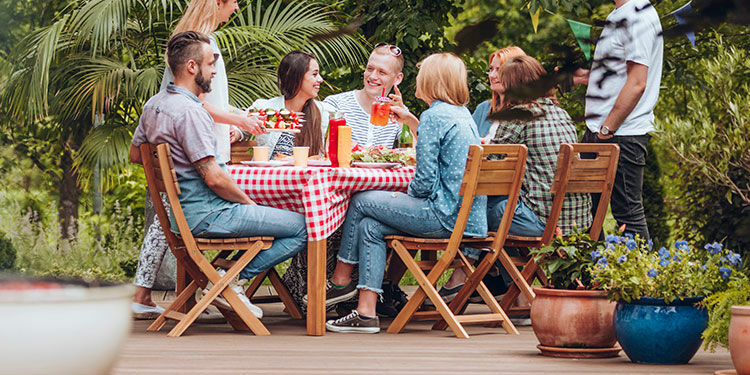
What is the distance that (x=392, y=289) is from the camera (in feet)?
16.5

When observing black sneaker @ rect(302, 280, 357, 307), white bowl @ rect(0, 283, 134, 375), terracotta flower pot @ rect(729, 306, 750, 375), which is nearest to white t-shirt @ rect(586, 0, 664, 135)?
white bowl @ rect(0, 283, 134, 375)

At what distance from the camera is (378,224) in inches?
163

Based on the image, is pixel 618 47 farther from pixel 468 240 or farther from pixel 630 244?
pixel 468 240

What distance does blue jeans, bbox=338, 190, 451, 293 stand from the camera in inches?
160

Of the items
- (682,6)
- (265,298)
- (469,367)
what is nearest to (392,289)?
(265,298)

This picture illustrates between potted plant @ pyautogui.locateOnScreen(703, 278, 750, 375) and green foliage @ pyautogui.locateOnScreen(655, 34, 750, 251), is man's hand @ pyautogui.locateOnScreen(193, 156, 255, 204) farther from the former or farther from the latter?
green foliage @ pyautogui.locateOnScreen(655, 34, 750, 251)

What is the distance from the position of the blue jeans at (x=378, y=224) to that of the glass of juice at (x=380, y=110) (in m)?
0.53

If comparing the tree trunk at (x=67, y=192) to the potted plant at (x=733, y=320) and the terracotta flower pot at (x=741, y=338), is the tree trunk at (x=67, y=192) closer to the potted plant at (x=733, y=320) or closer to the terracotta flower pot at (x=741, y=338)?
the potted plant at (x=733, y=320)

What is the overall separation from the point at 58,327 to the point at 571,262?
253 cm

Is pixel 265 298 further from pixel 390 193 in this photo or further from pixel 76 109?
pixel 76 109

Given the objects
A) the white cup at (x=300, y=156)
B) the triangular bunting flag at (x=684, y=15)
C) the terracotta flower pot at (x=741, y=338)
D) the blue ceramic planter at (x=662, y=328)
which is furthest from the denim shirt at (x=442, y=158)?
the triangular bunting flag at (x=684, y=15)

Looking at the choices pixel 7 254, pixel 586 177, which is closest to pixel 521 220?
pixel 586 177

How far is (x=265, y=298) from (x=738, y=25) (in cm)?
445

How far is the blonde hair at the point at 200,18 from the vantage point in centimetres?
441
